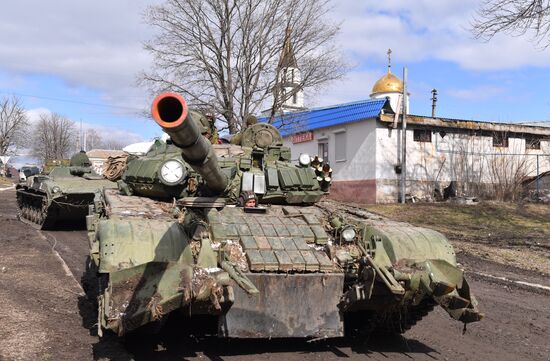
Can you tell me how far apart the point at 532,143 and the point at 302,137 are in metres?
10.8

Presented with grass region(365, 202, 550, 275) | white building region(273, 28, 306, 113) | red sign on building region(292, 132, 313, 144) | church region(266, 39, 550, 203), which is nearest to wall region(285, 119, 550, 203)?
church region(266, 39, 550, 203)

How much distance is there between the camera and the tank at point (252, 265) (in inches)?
190

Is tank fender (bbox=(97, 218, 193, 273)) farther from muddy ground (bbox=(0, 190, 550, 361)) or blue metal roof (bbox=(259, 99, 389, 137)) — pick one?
blue metal roof (bbox=(259, 99, 389, 137))

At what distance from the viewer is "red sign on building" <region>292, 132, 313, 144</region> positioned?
28438 millimetres

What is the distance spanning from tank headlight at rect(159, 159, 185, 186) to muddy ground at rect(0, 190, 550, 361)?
1.72 meters

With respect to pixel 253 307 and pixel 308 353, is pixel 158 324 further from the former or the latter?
pixel 308 353

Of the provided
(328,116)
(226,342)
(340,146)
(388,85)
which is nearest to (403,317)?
(226,342)

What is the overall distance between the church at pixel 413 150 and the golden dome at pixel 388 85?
11.6m

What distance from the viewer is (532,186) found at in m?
24.9

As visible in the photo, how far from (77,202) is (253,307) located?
10571 millimetres

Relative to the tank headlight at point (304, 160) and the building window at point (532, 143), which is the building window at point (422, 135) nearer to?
the building window at point (532, 143)

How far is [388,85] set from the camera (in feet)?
125

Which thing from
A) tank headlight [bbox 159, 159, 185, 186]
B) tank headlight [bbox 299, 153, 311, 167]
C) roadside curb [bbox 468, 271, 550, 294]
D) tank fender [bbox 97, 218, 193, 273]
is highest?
tank headlight [bbox 299, 153, 311, 167]

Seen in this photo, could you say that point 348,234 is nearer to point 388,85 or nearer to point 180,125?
point 180,125
